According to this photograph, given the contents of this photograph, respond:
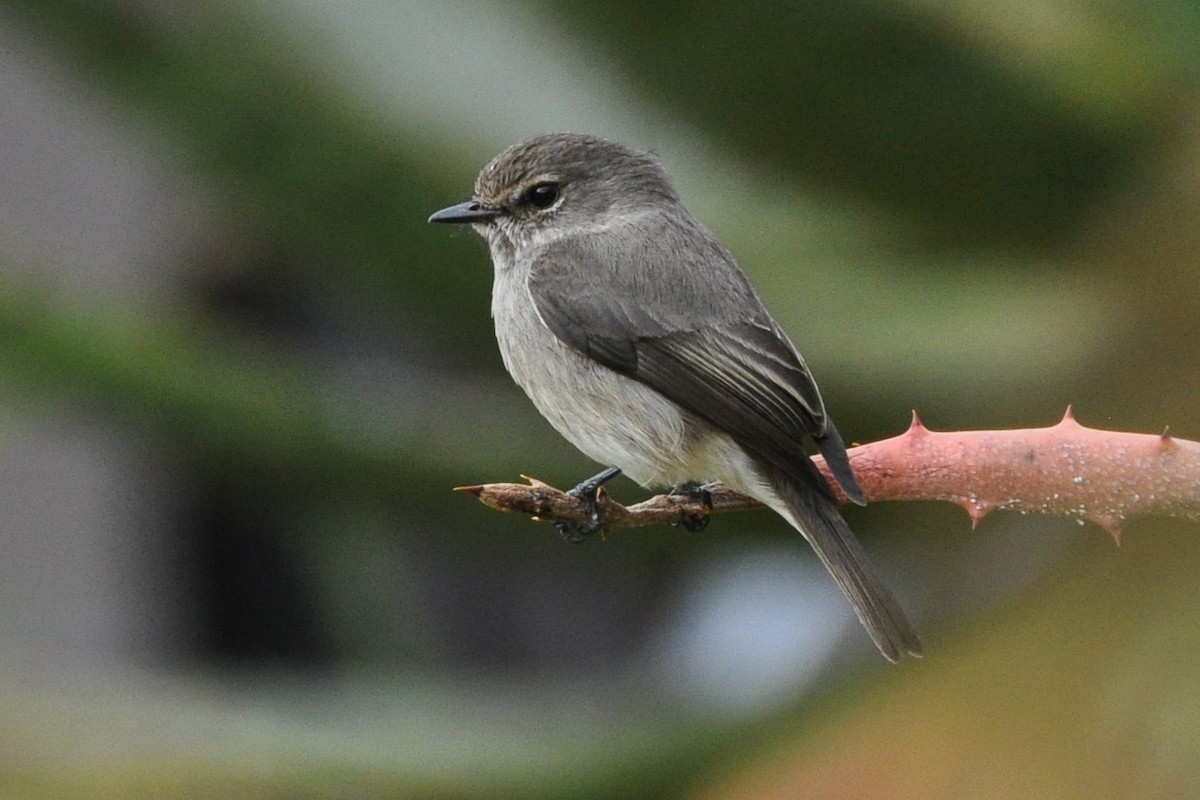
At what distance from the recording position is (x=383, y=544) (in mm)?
4086

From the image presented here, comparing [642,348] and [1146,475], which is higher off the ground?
[642,348]

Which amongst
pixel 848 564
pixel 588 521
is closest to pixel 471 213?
pixel 848 564

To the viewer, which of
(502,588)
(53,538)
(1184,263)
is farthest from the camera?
(53,538)

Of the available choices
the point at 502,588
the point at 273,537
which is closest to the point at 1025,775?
the point at 502,588

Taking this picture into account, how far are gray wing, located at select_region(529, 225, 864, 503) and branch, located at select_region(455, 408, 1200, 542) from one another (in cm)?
54

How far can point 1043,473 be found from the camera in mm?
1188

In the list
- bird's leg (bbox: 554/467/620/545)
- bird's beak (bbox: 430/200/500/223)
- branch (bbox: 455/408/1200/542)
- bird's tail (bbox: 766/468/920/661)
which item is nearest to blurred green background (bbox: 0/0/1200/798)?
bird's beak (bbox: 430/200/500/223)

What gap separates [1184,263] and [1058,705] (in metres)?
0.96

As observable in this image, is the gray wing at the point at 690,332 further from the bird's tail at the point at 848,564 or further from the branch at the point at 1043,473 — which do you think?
the branch at the point at 1043,473

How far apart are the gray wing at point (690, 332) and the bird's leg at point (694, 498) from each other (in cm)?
11

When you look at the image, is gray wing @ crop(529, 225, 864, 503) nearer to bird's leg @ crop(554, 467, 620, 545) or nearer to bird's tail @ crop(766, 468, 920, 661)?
bird's tail @ crop(766, 468, 920, 661)

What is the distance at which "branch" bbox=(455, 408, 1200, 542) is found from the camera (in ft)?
3.61

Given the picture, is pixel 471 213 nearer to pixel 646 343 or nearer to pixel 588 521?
pixel 646 343

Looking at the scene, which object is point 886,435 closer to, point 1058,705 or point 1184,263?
point 1184,263
